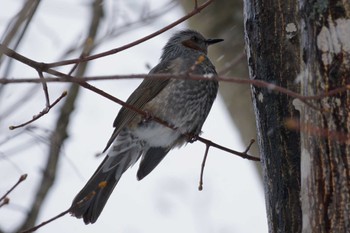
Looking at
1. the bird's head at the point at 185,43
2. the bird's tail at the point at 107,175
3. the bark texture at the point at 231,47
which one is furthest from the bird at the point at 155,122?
the bark texture at the point at 231,47

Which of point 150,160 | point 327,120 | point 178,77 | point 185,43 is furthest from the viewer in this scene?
point 185,43

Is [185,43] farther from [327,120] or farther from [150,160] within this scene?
[327,120]

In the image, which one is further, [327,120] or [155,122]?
[155,122]

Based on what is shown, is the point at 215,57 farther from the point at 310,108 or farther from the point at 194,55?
the point at 310,108

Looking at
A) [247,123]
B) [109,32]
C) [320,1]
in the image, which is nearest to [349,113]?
[320,1]

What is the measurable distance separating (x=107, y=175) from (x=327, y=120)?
2.22 meters

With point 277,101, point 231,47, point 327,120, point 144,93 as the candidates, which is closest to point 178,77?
point 327,120

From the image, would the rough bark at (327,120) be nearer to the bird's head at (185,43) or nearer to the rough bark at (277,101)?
the rough bark at (277,101)

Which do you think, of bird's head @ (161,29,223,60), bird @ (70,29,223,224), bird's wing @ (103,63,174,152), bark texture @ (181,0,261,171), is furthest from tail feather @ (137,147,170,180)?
bark texture @ (181,0,261,171)

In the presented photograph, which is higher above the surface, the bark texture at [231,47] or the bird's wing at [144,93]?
the bark texture at [231,47]

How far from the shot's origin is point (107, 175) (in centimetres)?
430

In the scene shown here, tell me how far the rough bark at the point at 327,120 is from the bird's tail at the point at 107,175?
1.77 m

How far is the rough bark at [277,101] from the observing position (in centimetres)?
282

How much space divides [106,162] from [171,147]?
513 millimetres
